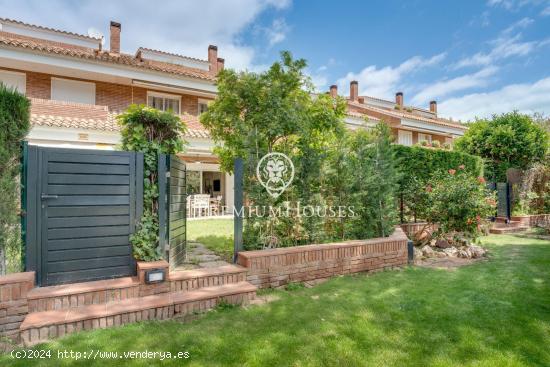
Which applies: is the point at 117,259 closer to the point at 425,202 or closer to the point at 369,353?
the point at 369,353

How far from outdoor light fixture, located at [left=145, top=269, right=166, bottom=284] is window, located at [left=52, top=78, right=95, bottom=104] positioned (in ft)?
43.4

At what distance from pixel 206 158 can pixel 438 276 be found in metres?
12.7

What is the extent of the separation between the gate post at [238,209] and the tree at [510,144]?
47.7ft

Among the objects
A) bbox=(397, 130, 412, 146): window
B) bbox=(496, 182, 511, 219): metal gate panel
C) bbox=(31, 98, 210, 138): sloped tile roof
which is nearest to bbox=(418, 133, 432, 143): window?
bbox=(397, 130, 412, 146): window

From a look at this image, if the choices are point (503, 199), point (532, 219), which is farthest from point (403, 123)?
point (532, 219)

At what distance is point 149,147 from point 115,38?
1780 cm

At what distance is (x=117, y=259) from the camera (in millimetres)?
A: 4664

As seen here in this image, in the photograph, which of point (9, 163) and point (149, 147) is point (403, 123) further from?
point (9, 163)

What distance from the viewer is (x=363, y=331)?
378 centimetres

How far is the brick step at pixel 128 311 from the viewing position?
3.53 meters

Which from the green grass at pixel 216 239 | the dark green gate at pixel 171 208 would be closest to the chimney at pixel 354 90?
the green grass at pixel 216 239

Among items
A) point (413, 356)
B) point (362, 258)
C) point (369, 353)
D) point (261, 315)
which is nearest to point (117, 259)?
point (261, 315)

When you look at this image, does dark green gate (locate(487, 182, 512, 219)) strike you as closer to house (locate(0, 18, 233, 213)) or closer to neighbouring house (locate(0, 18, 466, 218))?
neighbouring house (locate(0, 18, 466, 218))

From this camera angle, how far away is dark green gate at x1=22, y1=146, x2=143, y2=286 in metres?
4.14
